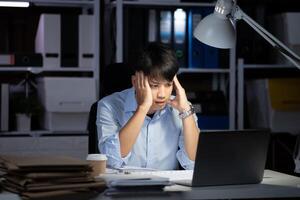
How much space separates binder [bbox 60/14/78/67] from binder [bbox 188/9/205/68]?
0.67m

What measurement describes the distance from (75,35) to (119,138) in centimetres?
136

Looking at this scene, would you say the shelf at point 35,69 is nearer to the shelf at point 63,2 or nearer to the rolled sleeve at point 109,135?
the shelf at point 63,2

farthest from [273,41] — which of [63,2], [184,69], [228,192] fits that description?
[63,2]

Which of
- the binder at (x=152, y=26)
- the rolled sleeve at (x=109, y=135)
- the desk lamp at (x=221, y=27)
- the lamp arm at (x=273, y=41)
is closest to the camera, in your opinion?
the lamp arm at (x=273, y=41)

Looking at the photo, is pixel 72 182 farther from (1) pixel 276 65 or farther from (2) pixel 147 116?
(1) pixel 276 65

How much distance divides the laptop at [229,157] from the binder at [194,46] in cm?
173

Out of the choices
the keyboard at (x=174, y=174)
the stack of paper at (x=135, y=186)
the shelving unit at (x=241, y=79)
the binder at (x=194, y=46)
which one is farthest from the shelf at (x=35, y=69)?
the stack of paper at (x=135, y=186)

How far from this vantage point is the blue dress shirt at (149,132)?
2.27 meters

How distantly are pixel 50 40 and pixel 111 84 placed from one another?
96cm

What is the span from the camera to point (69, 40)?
133 inches

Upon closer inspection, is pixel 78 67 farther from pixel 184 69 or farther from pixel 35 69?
pixel 184 69

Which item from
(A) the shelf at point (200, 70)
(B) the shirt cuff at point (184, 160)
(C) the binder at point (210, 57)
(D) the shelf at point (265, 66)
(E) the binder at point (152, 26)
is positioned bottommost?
(B) the shirt cuff at point (184, 160)

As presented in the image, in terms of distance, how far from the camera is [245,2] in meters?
3.56

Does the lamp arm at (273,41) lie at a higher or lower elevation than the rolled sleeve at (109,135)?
higher
